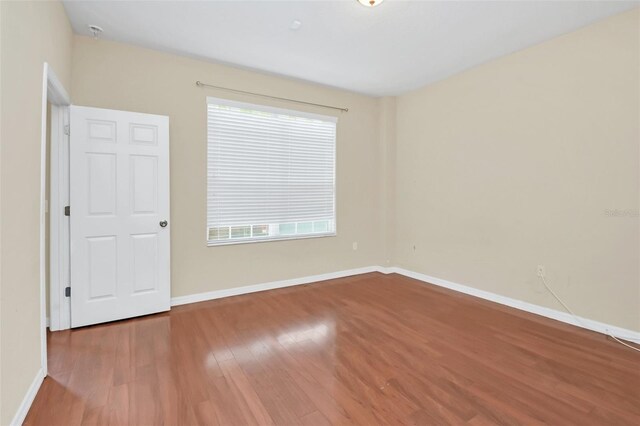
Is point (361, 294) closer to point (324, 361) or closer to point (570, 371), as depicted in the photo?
point (324, 361)

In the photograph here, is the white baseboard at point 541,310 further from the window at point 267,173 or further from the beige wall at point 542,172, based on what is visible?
the window at point 267,173

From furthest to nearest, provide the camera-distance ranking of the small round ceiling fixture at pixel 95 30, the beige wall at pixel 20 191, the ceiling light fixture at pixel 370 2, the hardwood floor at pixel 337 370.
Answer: the small round ceiling fixture at pixel 95 30
the ceiling light fixture at pixel 370 2
the hardwood floor at pixel 337 370
the beige wall at pixel 20 191

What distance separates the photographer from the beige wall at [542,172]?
2.72m

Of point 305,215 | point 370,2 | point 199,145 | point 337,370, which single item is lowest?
point 337,370

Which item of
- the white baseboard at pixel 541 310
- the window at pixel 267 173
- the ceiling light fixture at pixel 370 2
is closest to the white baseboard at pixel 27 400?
the window at pixel 267 173

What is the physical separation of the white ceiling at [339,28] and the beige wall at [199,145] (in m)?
0.20

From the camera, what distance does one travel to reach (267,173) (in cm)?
403

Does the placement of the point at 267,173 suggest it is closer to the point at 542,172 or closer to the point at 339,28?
the point at 339,28

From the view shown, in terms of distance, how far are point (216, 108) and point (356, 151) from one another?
2134 millimetres

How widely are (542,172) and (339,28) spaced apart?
2.53 metres

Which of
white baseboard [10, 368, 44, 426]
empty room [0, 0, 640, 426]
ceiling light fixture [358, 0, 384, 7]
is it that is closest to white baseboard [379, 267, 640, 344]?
empty room [0, 0, 640, 426]

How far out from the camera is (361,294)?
12.8 ft

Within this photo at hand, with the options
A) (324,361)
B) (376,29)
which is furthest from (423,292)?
(376,29)

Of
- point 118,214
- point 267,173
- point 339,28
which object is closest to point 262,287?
point 267,173
